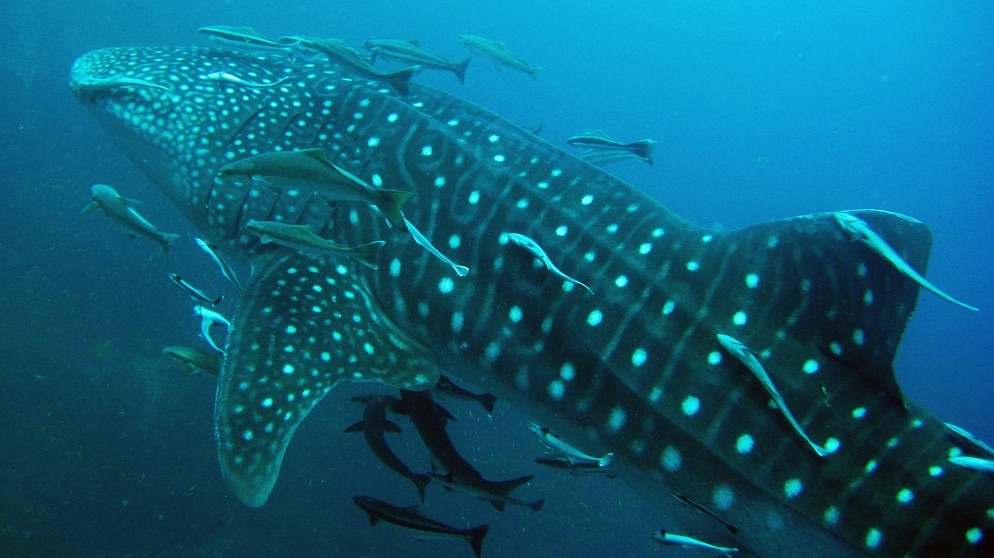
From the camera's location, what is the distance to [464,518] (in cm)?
988

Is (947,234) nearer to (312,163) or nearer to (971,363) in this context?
(971,363)

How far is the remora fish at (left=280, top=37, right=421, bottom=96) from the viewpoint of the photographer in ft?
15.9

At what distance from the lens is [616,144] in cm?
641

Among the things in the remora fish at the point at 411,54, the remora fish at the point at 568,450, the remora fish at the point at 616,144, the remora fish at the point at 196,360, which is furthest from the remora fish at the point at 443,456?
the remora fish at the point at 411,54

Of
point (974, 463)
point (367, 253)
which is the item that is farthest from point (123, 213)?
point (974, 463)

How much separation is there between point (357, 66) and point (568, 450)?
4327mm

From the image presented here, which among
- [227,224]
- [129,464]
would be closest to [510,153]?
[227,224]

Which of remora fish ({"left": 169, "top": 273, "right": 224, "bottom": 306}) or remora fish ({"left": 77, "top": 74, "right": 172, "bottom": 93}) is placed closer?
remora fish ({"left": 169, "top": 273, "right": 224, "bottom": 306})

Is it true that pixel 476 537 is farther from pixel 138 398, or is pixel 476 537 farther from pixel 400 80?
pixel 138 398

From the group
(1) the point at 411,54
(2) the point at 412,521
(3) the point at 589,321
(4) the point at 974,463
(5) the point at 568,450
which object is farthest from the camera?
(1) the point at 411,54

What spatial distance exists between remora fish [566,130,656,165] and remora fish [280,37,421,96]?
2118mm

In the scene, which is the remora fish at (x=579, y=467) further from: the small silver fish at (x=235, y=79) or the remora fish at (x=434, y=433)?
the small silver fish at (x=235, y=79)

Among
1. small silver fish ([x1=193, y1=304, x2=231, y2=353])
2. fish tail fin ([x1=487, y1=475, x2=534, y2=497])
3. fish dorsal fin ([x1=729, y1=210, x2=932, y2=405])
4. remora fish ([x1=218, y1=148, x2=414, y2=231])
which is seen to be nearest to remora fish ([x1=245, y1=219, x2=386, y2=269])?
remora fish ([x1=218, y1=148, x2=414, y2=231])

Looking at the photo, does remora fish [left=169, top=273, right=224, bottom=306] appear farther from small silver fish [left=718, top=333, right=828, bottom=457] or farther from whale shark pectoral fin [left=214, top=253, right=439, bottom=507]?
small silver fish [left=718, top=333, right=828, bottom=457]
